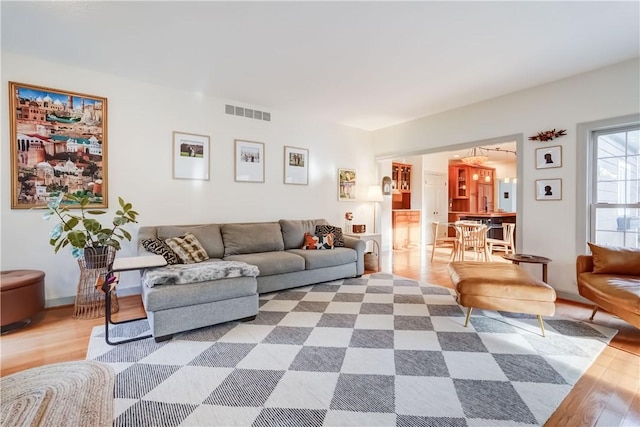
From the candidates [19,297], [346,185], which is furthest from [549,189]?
[19,297]

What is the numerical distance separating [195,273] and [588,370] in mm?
3019

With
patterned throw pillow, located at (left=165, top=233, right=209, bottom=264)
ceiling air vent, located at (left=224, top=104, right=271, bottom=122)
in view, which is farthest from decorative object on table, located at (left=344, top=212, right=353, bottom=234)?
patterned throw pillow, located at (left=165, top=233, right=209, bottom=264)

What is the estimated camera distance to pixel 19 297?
2586 mm

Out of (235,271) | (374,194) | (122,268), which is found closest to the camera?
(122,268)

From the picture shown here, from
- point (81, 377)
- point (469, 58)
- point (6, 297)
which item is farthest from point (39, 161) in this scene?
point (469, 58)

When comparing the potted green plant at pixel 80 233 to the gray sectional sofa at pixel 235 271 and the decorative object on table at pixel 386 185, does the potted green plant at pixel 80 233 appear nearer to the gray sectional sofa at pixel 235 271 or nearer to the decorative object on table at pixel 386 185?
the gray sectional sofa at pixel 235 271

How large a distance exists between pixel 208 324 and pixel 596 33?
4.31 m

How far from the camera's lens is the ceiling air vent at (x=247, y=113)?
4352 mm

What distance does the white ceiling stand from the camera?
2.33 metres

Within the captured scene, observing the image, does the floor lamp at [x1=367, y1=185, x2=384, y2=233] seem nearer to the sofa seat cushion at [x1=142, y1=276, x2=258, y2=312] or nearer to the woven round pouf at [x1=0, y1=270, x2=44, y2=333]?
the sofa seat cushion at [x1=142, y1=276, x2=258, y2=312]

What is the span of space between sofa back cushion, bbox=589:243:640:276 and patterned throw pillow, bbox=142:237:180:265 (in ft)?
14.0

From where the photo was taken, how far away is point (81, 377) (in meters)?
1.87

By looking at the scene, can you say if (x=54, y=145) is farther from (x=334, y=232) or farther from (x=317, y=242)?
(x=334, y=232)

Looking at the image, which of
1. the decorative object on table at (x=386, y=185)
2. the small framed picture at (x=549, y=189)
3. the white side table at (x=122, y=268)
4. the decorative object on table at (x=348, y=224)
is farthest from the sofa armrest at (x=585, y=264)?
the white side table at (x=122, y=268)
